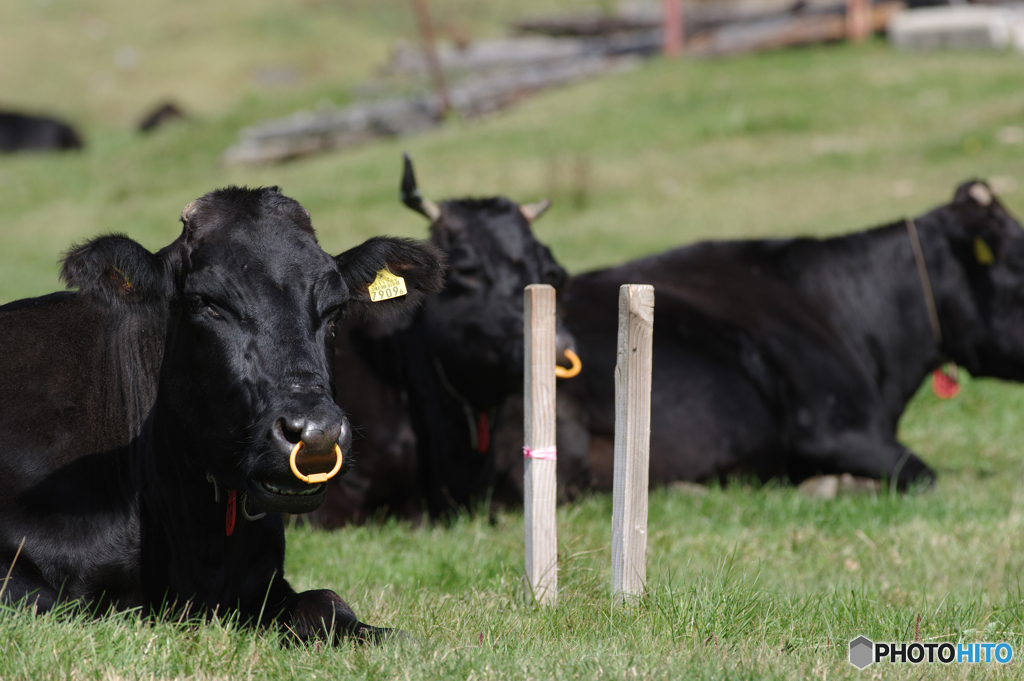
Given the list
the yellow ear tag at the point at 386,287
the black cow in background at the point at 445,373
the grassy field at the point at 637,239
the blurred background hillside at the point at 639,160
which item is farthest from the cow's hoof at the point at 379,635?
the blurred background hillside at the point at 639,160

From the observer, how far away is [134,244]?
3.75m

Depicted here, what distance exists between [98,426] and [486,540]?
7.02 ft

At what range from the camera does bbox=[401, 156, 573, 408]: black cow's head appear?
5.95m

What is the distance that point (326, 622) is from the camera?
3811 millimetres

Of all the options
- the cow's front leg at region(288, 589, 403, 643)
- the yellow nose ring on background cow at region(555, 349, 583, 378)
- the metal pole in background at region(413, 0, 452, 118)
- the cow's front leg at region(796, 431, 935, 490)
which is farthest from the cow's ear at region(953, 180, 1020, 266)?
the metal pole in background at region(413, 0, 452, 118)

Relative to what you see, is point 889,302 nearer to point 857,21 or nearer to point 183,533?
point 183,533

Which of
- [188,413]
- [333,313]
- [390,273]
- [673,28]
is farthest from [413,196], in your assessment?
[673,28]

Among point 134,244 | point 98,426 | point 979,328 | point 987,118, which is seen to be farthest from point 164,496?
point 987,118

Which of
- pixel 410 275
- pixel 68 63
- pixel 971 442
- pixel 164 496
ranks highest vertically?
pixel 68 63

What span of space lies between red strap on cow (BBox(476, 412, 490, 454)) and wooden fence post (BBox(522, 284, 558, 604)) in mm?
2003

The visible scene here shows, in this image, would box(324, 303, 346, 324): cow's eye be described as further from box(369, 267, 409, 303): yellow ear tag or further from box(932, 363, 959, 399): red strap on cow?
box(932, 363, 959, 399): red strap on cow

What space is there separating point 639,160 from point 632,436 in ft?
51.9

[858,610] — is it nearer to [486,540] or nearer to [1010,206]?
[486,540]

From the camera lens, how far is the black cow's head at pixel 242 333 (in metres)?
3.40
